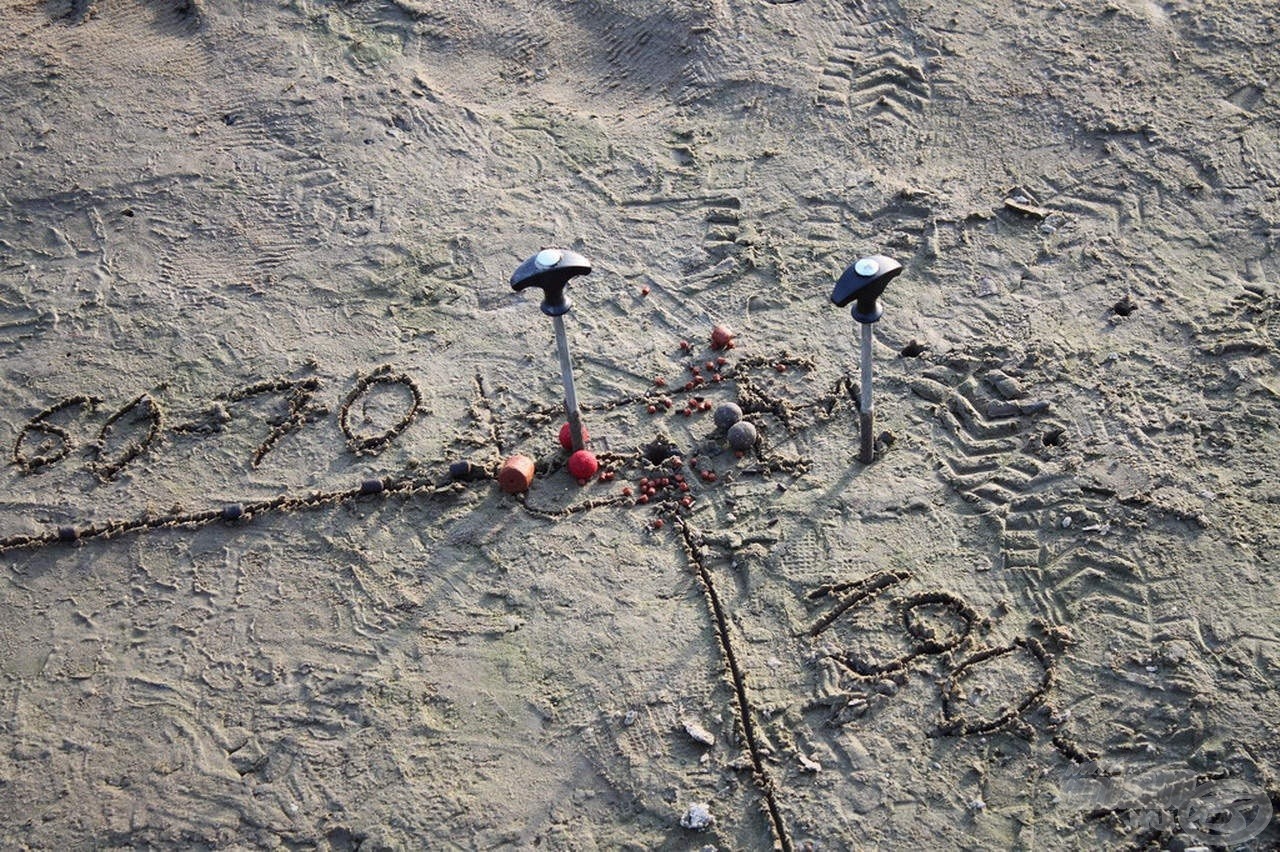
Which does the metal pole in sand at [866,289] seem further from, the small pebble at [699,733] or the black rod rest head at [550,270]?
the small pebble at [699,733]

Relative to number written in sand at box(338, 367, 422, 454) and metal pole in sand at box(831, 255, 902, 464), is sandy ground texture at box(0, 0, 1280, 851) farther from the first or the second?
metal pole in sand at box(831, 255, 902, 464)

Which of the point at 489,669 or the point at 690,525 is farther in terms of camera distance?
the point at 690,525

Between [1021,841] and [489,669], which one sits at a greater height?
[1021,841]

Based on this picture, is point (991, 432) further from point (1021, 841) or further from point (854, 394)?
point (1021, 841)

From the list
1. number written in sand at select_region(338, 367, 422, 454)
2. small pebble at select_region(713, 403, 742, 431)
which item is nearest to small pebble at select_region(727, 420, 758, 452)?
small pebble at select_region(713, 403, 742, 431)

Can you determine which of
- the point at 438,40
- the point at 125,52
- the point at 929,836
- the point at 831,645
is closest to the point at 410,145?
the point at 438,40

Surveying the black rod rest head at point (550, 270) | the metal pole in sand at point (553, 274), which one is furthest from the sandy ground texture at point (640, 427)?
the black rod rest head at point (550, 270)
